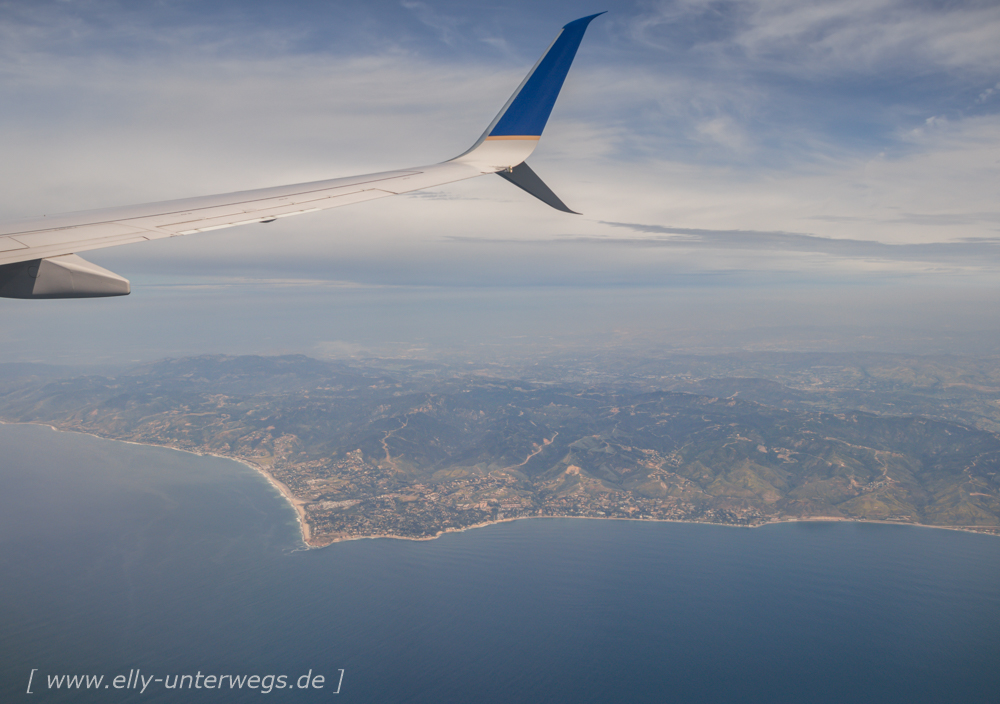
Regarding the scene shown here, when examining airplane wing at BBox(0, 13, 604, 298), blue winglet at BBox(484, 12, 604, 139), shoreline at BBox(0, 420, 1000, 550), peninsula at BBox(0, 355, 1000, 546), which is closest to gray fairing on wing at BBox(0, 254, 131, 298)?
airplane wing at BBox(0, 13, 604, 298)

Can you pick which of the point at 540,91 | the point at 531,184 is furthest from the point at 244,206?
the point at 540,91

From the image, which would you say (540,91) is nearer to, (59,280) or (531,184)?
(531,184)

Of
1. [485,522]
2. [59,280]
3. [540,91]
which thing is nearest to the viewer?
[59,280]

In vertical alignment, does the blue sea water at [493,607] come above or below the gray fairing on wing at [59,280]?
below

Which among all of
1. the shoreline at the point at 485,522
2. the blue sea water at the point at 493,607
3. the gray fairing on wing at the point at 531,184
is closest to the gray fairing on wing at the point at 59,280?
the gray fairing on wing at the point at 531,184

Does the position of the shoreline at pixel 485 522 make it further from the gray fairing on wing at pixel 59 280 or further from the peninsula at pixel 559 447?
the gray fairing on wing at pixel 59 280

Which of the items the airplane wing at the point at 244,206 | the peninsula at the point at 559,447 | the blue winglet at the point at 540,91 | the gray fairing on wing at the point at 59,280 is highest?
the blue winglet at the point at 540,91

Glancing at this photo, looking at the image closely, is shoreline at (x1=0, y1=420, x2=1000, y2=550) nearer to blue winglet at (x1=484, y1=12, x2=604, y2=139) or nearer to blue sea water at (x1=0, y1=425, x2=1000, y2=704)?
blue sea water at (x1=0, y1=425, x2=1000, y2=704)
